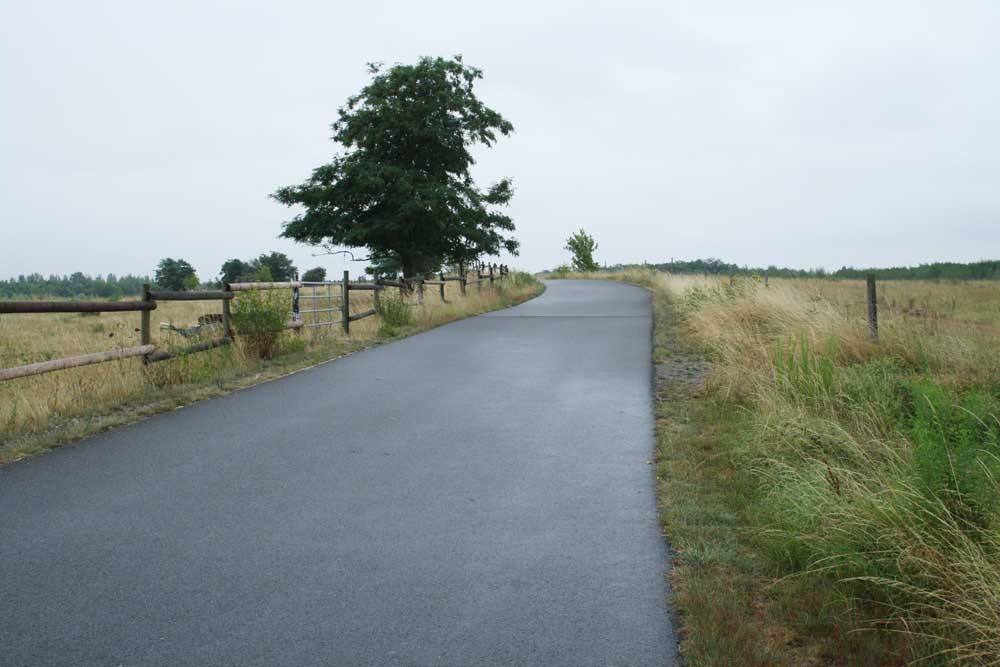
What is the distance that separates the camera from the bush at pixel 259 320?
12008 millimetres

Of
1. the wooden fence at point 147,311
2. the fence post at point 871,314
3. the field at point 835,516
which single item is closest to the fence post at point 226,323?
the wooden fence at point 147,311

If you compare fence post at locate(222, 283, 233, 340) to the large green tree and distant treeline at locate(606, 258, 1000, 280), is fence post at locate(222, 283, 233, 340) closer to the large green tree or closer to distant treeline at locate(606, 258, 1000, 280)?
the large green tree

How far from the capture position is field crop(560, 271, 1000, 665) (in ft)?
10.8

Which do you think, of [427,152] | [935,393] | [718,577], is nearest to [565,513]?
[718,577]

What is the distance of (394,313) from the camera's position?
17953mm

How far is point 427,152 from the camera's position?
3222 cm

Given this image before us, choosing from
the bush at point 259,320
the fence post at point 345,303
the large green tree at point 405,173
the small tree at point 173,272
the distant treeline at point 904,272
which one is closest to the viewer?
the bush at point 259,320

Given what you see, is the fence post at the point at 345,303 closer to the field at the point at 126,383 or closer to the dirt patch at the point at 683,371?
the field at the point at 126,383

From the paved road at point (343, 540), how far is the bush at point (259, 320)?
3.43 metres

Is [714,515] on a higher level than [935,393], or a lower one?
lower

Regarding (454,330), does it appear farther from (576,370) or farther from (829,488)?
(829,488)

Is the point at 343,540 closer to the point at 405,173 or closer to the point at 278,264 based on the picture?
the point at 405,173

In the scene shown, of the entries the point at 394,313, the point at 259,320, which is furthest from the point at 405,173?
the point at 259,320

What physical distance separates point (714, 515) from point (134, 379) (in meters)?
7.33
